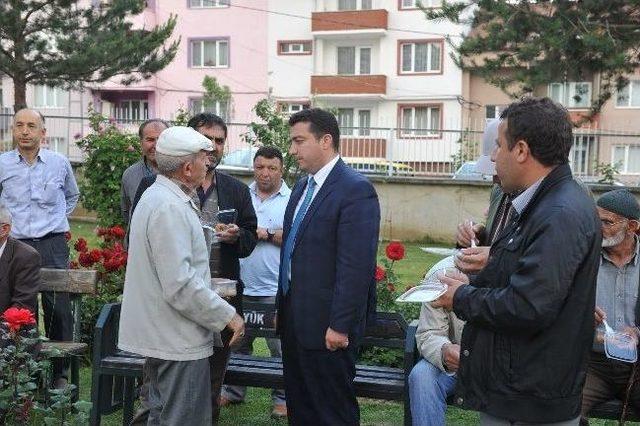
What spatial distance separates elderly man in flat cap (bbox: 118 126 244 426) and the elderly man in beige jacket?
113cm

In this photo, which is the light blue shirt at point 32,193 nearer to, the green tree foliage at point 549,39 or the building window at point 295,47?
the green tree foliage at point 549,39

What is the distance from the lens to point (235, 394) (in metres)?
5.79

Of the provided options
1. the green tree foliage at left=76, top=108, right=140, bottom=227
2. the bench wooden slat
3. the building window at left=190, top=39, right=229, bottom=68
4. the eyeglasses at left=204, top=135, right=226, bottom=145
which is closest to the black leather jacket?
the eyeglasses at left=204, top=135, right=226, bottom=145

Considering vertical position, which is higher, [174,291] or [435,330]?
[174,291]

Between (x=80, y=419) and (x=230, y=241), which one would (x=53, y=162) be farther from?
(x=80, y=419)

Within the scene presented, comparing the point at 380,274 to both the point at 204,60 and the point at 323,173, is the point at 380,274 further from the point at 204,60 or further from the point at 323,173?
the point at 204,60

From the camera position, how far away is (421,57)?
33250 millimetres

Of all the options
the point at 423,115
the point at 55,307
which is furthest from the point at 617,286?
the point at 423,115

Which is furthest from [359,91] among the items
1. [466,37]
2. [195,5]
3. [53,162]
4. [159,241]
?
[159,241]

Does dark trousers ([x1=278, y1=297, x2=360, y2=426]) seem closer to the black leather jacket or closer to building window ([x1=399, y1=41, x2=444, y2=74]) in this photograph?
the black leather jacket

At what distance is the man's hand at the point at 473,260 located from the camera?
3.20 meters

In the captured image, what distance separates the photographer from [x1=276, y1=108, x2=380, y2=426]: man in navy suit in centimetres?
384

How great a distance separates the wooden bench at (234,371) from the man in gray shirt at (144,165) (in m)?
1.10

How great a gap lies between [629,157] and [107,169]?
1122 cm
